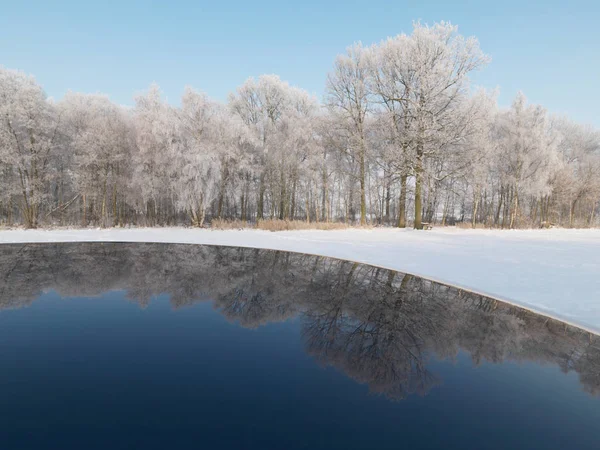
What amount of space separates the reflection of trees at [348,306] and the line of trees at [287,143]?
478 inches

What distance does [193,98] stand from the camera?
20625 millimetres

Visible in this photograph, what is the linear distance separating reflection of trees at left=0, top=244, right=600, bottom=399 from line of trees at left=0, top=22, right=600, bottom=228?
1215cm

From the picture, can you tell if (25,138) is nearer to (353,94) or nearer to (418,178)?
(353,94)

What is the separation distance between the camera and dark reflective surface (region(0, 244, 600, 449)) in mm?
2037

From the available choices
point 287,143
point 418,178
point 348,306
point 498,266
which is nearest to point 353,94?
point 287,143

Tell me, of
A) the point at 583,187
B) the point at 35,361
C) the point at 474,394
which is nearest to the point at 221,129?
the point at 35,361

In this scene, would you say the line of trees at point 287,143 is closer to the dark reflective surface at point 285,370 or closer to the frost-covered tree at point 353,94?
the frost-covered tree at point 353,94

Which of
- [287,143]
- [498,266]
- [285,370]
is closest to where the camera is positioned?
[285,370]

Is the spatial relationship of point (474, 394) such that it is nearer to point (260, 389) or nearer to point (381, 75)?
point (260, 389)

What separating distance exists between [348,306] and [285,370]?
2.08 meters

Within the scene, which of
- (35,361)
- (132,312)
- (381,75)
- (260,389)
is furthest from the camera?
(381,75)

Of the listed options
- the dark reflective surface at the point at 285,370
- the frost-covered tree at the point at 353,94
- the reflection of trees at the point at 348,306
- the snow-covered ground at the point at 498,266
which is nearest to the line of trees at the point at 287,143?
the frost-covered tree at the point at 353,94

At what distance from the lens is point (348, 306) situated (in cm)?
471

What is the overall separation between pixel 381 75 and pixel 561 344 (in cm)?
1876
